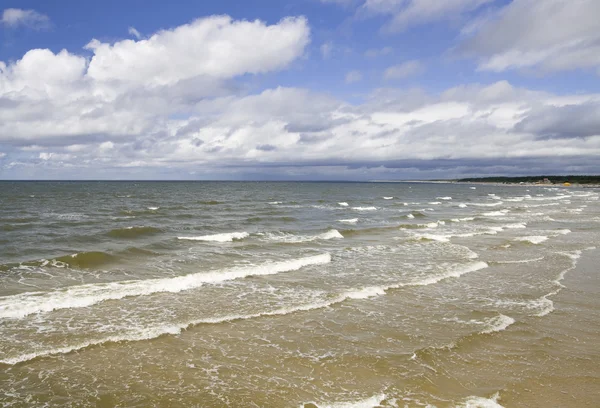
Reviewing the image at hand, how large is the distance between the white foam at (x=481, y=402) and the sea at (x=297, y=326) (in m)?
0.03

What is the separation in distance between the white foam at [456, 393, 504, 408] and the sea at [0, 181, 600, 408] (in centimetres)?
3

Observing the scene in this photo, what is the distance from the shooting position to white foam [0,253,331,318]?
38.2ft

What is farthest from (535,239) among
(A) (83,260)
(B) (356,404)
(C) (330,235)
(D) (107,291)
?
(A) (83,260)

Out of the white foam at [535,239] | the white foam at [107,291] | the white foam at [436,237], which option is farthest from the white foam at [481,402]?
the white foam at [535,239]

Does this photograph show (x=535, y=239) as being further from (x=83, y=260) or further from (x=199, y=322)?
(x=83, y=260)

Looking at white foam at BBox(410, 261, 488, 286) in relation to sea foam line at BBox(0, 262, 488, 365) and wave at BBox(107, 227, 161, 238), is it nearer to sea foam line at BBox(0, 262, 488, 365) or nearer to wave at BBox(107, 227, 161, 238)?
sea foam line at BBox(0, 262, 488, 365)

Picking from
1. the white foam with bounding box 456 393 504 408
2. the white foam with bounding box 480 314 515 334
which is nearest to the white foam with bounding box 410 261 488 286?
the white foam with bounding box 480 314 515 334

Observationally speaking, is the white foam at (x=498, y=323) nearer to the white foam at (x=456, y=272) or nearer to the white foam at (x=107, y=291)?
the white foam at (x=456, y=272)

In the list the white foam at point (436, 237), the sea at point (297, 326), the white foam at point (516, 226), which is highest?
the sea at point (297, 326)

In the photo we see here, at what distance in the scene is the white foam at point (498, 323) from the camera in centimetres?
1018

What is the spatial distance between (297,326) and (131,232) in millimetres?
20625

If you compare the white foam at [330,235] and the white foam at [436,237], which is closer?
the white foam at [436,237]

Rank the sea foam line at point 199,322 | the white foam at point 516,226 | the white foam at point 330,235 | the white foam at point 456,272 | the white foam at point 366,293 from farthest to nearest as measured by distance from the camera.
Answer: the white foam at point 516,226, the white foam at point 330,235, the white foam at point 456,272, the white foam at point 366,293, the sea foam line at point 199,322

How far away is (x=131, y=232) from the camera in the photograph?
2755cm
